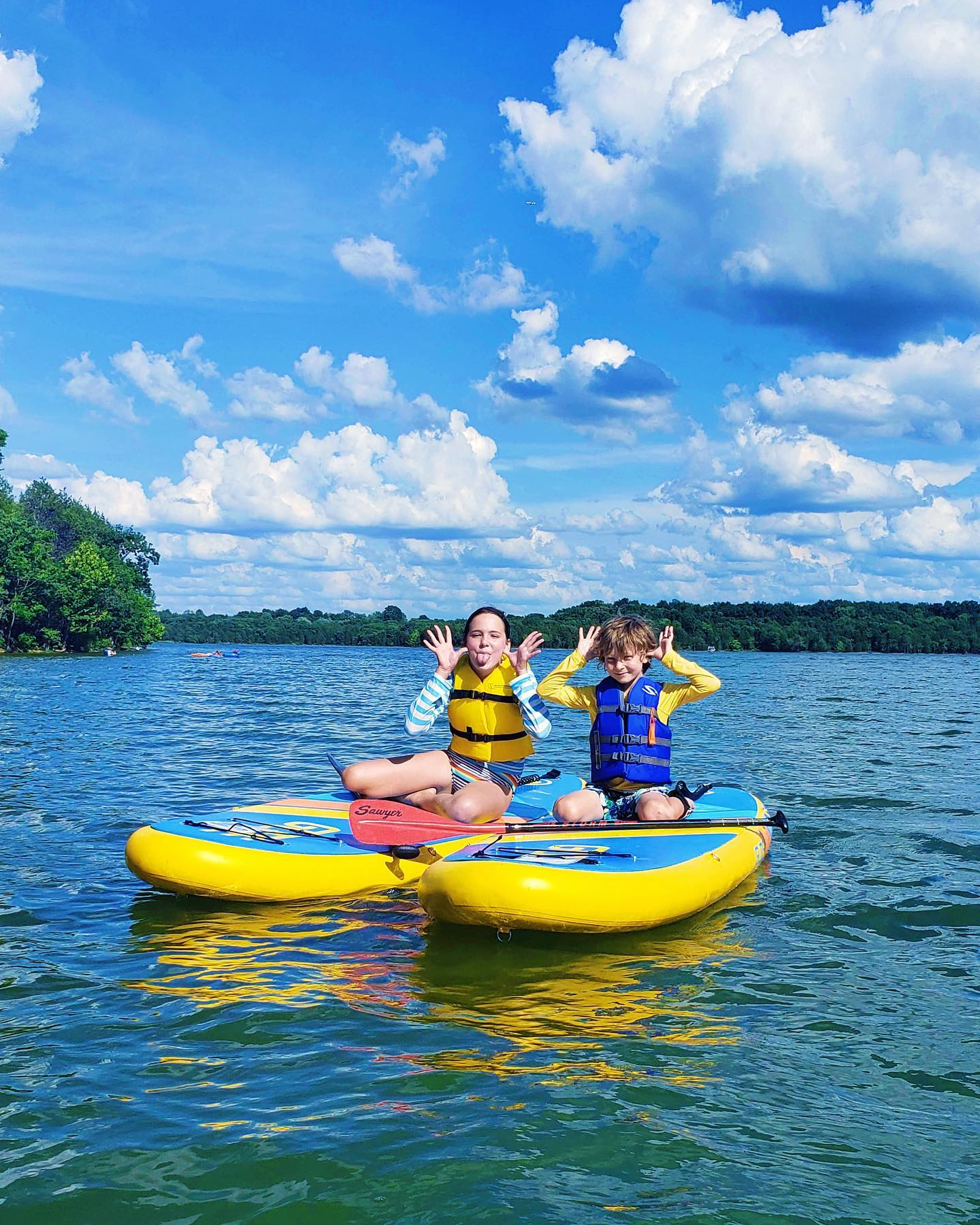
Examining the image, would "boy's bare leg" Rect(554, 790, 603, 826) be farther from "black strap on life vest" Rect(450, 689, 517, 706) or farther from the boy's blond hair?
the boy's blond hair

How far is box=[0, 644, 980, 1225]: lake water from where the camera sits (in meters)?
2.82

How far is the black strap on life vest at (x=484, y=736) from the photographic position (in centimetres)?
632

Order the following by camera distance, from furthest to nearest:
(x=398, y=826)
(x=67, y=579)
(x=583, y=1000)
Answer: (x=67, y=579), (x=398, y=826), (x=583, y=1000)

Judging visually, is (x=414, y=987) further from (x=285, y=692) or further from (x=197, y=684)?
(x=197, y=684)

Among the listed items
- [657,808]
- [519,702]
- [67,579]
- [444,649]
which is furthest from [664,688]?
[67,579]

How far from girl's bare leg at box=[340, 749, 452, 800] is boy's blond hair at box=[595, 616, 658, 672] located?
3.97 ft

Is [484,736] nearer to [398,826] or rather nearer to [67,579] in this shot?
[398,826]

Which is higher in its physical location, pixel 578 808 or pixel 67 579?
pixel 67 579

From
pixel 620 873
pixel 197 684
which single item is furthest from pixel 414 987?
pixel 197 684

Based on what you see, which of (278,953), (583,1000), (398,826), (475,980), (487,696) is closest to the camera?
(583,1000)

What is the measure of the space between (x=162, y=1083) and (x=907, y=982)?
328cm

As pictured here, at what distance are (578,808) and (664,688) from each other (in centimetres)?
102

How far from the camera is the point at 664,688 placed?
6.40 m

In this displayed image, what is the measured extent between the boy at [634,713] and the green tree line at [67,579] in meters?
44.9
